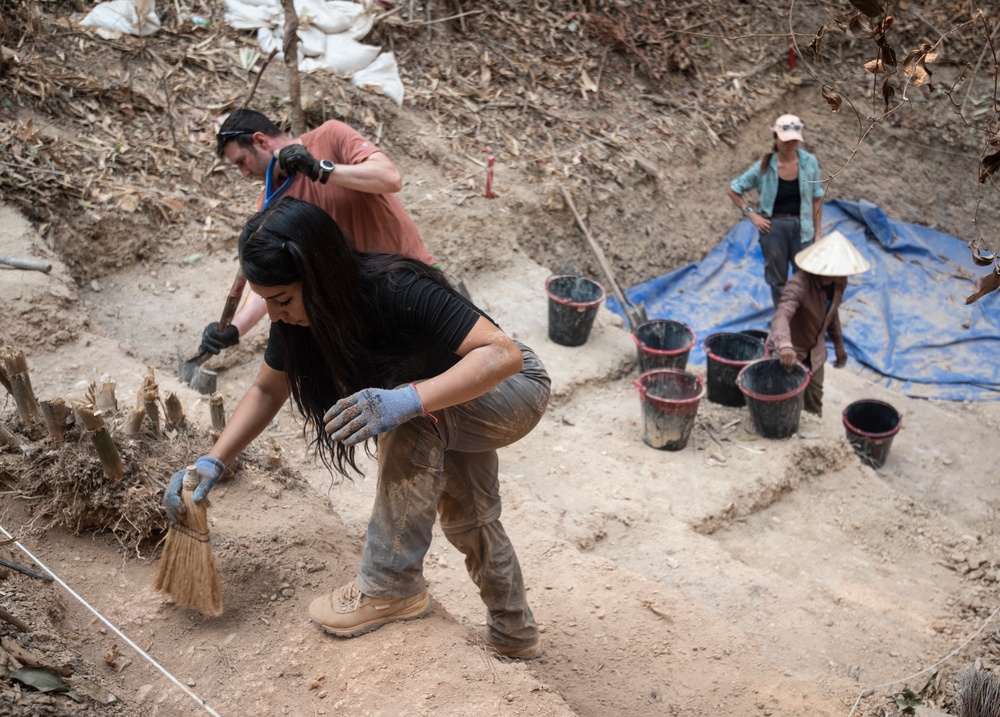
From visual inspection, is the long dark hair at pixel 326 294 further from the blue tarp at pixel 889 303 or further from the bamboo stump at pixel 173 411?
the blue tarp at pixel 889 303

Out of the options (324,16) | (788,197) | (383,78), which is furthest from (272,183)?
(324,16)

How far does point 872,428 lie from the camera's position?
6277 mm

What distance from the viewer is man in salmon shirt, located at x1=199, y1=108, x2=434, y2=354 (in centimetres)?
378

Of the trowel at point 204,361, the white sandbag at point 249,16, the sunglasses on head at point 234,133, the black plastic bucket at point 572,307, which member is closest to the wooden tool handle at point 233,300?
the trowel at point 204,361

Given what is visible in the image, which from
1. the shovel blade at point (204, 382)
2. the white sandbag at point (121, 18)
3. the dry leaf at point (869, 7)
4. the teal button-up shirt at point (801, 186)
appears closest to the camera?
the dry leaf at point (869, 7)

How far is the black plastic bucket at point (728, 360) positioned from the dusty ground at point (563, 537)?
0.38 feet

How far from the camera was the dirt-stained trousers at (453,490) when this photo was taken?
2.46 meters

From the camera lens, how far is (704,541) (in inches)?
177

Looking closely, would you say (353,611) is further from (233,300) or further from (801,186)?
(801,186)

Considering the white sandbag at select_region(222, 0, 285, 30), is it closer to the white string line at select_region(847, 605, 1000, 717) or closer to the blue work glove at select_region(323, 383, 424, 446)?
the blue work glove at select_region(323, 383, 424, 446)

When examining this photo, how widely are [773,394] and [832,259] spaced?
994 mm

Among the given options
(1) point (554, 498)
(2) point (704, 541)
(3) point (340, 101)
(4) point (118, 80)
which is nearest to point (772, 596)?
(2) point (704, 541)

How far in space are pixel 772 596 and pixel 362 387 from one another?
2.64 meters

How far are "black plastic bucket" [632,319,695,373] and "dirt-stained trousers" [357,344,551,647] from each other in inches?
128
